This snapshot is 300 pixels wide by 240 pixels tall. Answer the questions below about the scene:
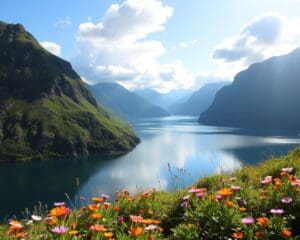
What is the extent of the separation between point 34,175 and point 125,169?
114ft

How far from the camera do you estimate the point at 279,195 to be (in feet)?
25.4

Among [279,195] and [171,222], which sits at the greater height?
[279,195]

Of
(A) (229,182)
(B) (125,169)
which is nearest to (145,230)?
(A) (229,182)

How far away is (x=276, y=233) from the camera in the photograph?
6645mm

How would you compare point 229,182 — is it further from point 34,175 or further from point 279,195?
Result: point 34,175

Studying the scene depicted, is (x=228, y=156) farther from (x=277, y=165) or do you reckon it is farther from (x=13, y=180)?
(x=277, y=165)

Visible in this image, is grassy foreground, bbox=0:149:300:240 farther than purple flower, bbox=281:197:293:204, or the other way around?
purple flower, bbox=281:197:293:204

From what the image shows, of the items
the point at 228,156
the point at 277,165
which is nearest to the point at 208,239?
the point at 277,165

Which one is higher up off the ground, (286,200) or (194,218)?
(286,200)

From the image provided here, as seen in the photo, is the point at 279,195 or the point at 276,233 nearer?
the point at 276,233

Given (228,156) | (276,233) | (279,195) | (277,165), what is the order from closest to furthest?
(276,233), (279,195), (277,165), (228,156)

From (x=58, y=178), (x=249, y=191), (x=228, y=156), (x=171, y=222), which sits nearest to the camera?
(x=249, y=191)

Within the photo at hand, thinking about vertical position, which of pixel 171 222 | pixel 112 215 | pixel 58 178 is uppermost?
pixel 112 215

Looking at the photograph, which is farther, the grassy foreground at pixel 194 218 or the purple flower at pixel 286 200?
the purple flower at pixel 286 200
